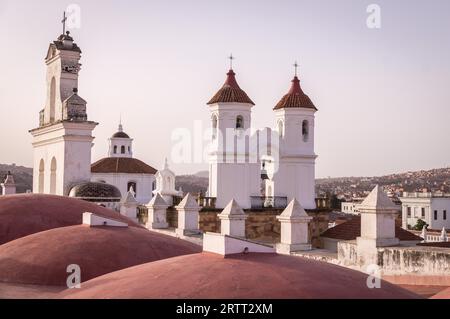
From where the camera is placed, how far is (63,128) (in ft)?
47.1

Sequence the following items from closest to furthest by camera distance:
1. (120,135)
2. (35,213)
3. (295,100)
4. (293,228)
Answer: (35,213)
(293,228)
(295,100)
(120,135)

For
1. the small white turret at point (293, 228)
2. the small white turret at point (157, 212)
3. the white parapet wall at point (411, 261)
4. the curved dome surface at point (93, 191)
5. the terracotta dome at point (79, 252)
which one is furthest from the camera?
the small white turret at point (157, 212)

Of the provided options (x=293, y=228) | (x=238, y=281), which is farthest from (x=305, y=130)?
(x=238, y=281)

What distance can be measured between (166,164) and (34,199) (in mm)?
16292

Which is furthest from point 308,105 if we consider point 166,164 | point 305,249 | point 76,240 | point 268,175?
point 76,240

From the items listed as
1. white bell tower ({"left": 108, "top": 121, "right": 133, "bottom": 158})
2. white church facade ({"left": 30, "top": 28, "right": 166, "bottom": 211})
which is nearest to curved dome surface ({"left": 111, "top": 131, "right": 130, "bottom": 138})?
white bell tower ({"left": 108, "top": 121, "right": 133, "bottom": 158})

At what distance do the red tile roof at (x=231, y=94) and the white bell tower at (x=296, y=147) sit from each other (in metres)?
1.73

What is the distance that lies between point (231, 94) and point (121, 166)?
1826 centimetres

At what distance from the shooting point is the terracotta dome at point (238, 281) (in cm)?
482

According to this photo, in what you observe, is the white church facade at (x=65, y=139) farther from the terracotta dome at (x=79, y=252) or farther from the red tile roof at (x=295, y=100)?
the red tile roof at (x=295, y=100)

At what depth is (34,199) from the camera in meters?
10.9

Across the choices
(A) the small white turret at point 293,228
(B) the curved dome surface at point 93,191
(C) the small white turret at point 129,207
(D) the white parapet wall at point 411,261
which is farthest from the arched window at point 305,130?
(D) the white parapet wall at point 411,261

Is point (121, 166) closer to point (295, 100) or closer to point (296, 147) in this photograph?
point (296, 147)
